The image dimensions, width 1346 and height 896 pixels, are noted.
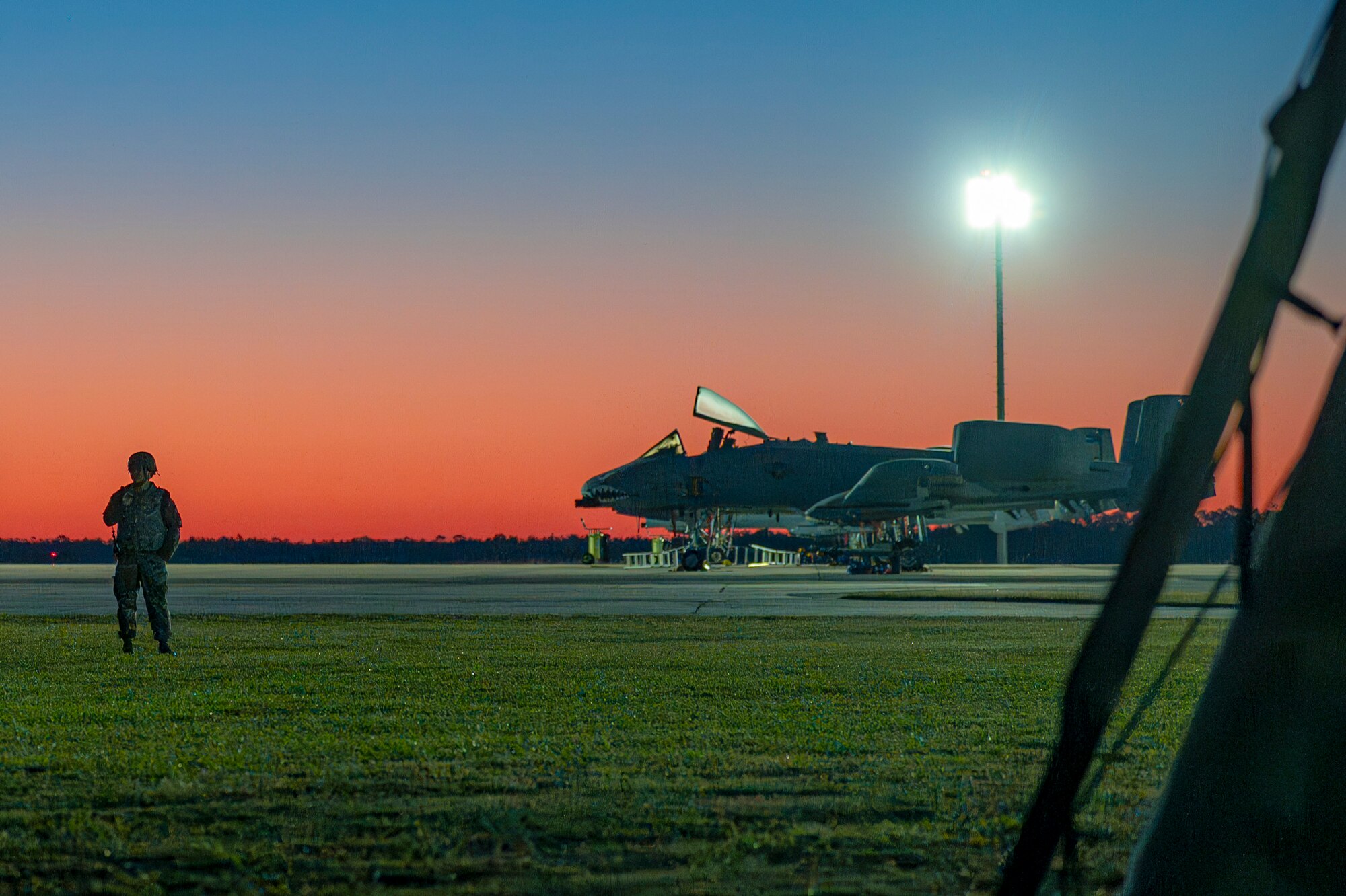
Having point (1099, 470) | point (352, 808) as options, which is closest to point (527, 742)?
point (352, 808)

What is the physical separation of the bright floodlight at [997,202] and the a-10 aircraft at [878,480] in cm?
674

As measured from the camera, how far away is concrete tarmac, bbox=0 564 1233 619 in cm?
1709

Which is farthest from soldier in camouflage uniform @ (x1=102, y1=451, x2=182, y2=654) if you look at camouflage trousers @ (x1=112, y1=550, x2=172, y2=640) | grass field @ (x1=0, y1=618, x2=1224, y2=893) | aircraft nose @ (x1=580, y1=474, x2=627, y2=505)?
aircraft nose @ (x1=580, y1=474, x2=627, y2=505)

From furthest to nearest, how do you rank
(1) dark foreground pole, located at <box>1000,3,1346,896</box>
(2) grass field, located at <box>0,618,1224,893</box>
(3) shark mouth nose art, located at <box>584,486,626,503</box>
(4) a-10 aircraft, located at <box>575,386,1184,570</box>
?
(3) shark mouth nose art, located at <box>584,486,626,503</box> < (4) a-10 aircraft, located at <box>575,386,1184,570</box> < (2) grass field, located at <box>0,618,1224,893</box> < (1) dark foreground pole, located at <box>1000,3,1346,896</box>

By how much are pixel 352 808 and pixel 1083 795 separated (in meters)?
2.45

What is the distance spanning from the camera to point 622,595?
22.0 meters

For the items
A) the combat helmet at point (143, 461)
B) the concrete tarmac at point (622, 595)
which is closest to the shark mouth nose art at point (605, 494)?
the concrete tarmac at point (622, 595)

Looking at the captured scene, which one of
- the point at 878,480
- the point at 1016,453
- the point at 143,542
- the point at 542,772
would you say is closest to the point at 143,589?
the point at 143,542

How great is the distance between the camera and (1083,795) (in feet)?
9.55

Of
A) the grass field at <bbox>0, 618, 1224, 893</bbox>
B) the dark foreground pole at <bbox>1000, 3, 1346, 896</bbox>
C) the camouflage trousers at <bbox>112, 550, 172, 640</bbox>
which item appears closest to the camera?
the dark foreground pole at <bbox>1000, 3, 1346, 896</bbox>

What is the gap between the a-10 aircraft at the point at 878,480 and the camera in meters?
36.3

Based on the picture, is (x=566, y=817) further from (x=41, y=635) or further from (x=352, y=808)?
(x=41, y=635)

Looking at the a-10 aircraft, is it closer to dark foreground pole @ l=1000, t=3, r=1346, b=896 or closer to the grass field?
the grass field

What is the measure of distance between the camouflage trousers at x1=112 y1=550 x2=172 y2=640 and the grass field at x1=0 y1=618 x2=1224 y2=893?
36cm
